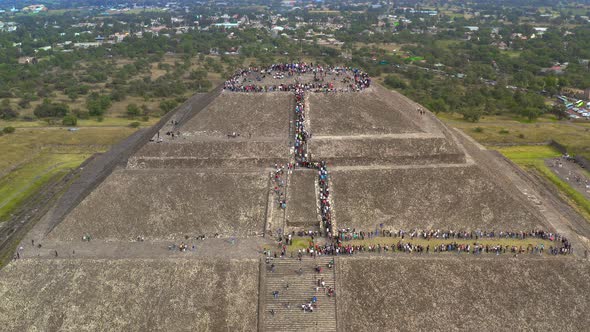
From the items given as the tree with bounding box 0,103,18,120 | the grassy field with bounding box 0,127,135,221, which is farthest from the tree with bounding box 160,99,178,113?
the tree with bounding box 0,103,18,120

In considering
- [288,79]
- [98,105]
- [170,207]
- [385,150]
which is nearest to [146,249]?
[170,207]

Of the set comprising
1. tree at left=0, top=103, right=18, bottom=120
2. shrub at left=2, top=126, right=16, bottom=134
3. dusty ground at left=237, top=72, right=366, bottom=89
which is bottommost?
tree at left=0, top=103, right=18, bottom=120

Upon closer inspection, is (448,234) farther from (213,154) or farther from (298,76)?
(298,76)

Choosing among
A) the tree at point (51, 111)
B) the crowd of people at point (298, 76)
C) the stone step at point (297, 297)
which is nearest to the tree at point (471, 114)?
the crowd of people at point (298, 76)

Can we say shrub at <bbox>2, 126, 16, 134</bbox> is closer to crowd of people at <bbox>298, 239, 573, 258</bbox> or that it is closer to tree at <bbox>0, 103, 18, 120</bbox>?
tree at <bbox>0, 103, 18, 120</bbox>

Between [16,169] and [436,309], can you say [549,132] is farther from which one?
[16,169]
